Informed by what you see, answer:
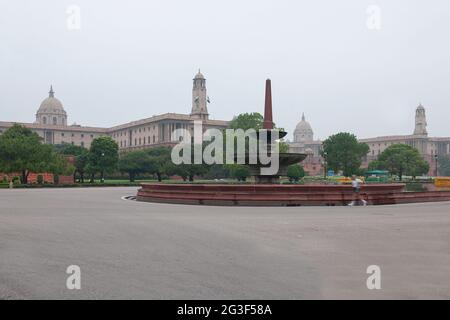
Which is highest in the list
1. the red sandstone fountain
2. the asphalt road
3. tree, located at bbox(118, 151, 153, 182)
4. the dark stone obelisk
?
the dark stone obelisk

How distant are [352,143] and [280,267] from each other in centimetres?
8543

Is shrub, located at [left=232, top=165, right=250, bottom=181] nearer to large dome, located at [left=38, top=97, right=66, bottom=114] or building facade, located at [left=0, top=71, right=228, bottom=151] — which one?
building facade, located at [left=0, top=71, right=228, bottom=151]

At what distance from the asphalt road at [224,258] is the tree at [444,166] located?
539 ft

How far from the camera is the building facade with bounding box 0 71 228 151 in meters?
132

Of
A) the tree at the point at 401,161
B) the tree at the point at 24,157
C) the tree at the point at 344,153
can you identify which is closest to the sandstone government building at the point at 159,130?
the tree at the point at 344,153

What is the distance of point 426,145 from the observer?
16788 centimetres

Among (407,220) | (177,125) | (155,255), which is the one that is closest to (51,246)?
(155,255)

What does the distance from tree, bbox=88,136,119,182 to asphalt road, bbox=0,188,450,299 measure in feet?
204

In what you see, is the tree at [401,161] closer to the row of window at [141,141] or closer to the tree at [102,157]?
the tree at [102,157]

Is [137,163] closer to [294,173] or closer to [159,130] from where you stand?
[294,173]

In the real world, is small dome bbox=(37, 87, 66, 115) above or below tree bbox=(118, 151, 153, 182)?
above

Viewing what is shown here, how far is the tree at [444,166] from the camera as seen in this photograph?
162 metres

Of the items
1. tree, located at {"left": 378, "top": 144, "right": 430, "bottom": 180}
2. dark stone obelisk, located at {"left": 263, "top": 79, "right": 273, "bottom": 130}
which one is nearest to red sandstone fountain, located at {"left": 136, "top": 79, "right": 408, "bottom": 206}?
dark stone obelisk, located at {"left": 263, "top": 79, "right": 273, "bottom": 130}
